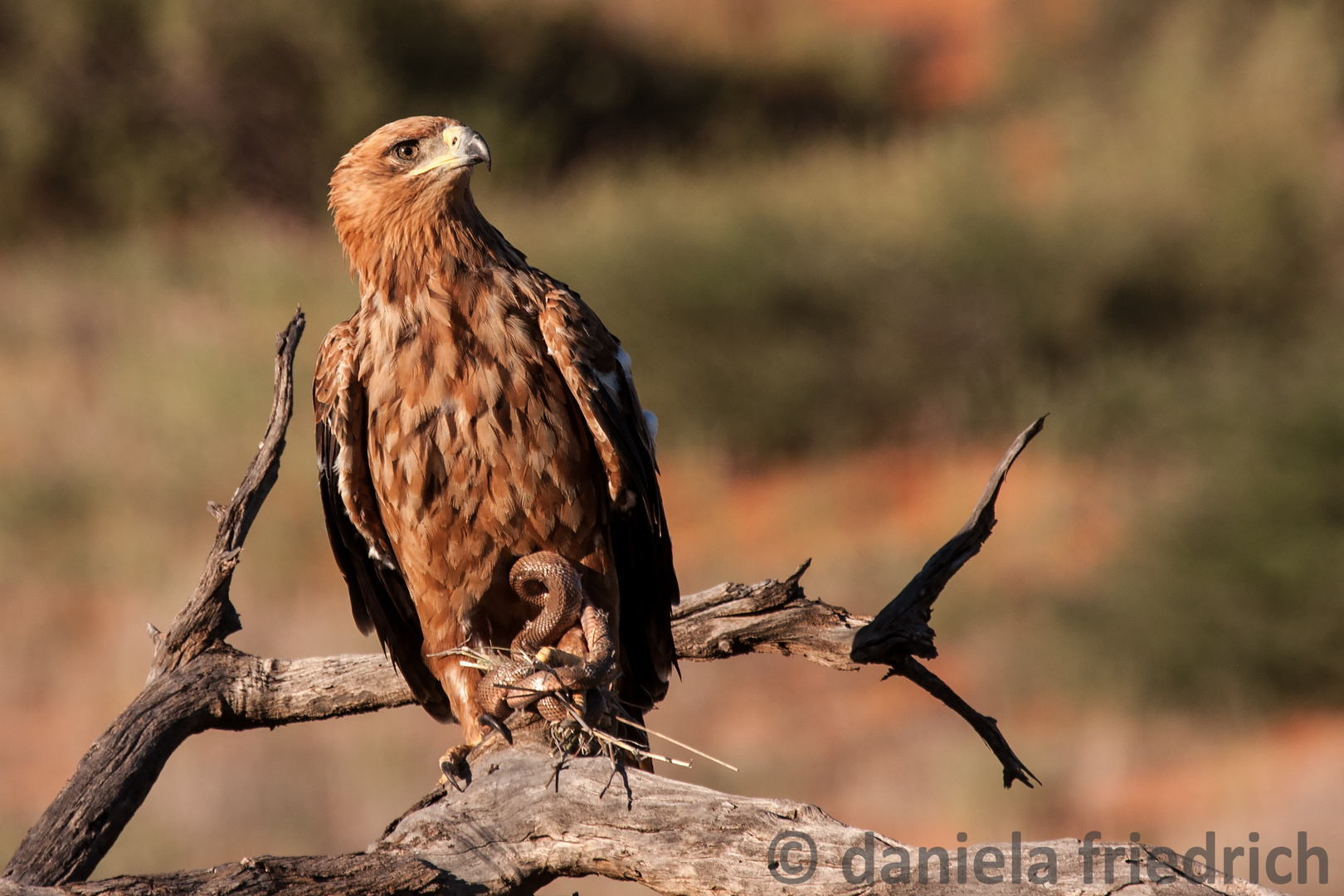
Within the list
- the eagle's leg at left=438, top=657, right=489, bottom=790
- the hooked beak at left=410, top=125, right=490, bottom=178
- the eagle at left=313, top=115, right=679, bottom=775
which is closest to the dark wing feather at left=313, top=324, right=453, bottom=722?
the eagle at left=313, top=115, right=679, bottom=775

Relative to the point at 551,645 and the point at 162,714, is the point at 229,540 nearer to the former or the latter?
the point at 162,714

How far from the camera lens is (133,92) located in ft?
88.2

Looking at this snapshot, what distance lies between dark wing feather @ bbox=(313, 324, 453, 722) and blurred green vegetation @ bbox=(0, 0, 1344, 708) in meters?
10.7

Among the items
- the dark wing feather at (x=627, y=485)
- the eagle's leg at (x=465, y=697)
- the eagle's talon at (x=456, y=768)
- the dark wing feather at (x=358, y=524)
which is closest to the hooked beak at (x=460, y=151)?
the dark wing feather at (x=627, y=485)

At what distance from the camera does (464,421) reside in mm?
4383

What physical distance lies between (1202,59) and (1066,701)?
1431cm

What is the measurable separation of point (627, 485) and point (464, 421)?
585 millimetres

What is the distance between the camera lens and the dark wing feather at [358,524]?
4590 mm

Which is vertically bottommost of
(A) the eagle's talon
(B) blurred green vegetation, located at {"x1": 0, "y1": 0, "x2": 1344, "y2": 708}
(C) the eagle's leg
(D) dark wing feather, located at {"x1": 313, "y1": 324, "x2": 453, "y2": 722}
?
(A) the eagle's talon

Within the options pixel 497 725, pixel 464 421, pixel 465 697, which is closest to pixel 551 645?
pixel 497 725

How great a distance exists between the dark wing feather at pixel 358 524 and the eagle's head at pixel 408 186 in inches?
13.9
